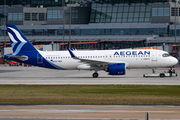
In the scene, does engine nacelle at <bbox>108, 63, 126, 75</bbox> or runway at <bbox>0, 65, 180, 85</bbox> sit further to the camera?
engine nacelle at <bbox>108, 63, 126, 75</bbox>

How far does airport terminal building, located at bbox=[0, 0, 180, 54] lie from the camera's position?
10869 cm

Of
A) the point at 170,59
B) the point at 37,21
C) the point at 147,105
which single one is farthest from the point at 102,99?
the point at 37,21

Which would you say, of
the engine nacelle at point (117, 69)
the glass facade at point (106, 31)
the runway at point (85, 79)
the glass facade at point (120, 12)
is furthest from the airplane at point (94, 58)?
the glass facade at point (120, 12)

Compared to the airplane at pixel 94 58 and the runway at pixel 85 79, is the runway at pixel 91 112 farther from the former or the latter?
the airplane at pixel 94 58

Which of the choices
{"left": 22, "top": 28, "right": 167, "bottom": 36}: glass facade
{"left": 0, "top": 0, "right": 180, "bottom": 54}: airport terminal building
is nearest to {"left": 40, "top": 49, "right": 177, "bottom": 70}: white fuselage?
{"left": 0, "top": 0, "right": 180, "bottom": 54}: airport terminal building

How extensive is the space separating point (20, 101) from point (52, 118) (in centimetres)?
676

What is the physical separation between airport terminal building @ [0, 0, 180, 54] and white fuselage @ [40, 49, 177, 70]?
5450 cm

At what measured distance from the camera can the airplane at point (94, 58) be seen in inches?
1827

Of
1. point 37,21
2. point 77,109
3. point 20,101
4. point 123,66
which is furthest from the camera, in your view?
point 37,21

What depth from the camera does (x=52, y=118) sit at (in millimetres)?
18141

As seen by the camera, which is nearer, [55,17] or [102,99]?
[102,99]

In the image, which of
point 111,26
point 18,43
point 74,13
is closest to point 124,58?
point 18,43

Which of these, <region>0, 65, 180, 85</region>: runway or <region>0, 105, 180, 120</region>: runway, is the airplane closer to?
<region>0, 65, 180, 85</region>: runway

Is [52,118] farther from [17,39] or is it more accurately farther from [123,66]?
[17,39]
